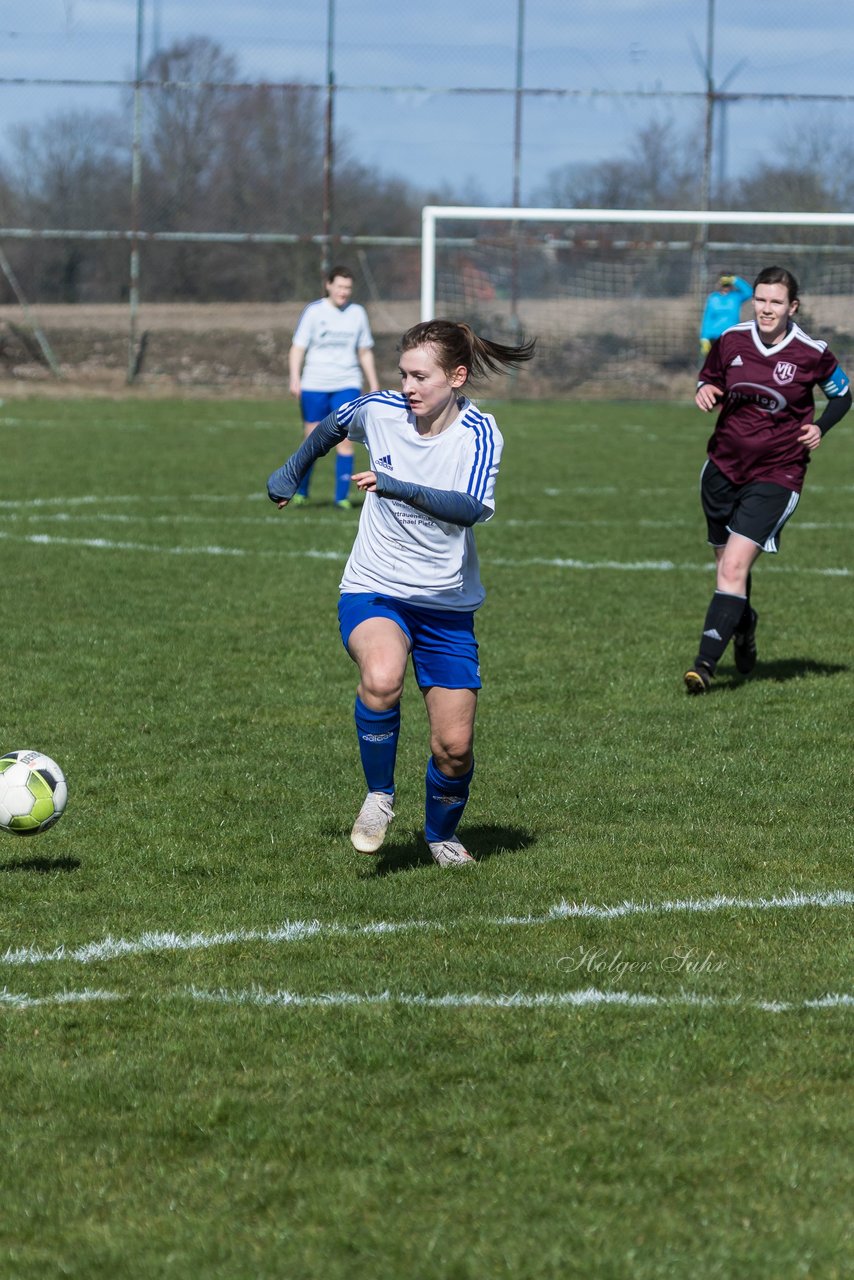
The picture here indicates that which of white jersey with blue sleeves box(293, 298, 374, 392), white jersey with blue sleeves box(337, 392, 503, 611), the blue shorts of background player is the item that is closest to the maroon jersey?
white jersey with blue sleeves box(337, 392, 503, 611)

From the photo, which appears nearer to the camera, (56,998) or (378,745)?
(56,998)

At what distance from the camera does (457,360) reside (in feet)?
17.8

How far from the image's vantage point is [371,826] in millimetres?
5363

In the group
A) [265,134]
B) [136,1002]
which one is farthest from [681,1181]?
[265,134]

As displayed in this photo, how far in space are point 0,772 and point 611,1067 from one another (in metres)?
2.55

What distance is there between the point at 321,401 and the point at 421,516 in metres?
11.0

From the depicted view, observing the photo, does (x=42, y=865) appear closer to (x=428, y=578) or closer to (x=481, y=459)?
(x=428, y=578)

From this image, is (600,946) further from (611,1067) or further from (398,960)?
(611,1067)

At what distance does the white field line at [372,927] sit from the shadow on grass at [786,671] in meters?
3.60

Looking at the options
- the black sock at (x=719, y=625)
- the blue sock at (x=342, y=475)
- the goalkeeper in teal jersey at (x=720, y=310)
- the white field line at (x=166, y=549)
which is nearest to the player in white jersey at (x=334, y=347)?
the blue sock at (x=342, y=475)

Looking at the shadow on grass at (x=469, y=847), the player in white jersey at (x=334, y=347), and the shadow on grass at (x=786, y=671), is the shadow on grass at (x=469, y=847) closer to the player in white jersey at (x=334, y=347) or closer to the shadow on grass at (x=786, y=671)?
the shadow on grass at (x=786, y=671)

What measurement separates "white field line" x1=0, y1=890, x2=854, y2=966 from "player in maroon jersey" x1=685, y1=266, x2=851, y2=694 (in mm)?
3478

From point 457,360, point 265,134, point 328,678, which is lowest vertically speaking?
point 328,678

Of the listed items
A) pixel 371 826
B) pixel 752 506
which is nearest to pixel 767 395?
pixel 752 506
